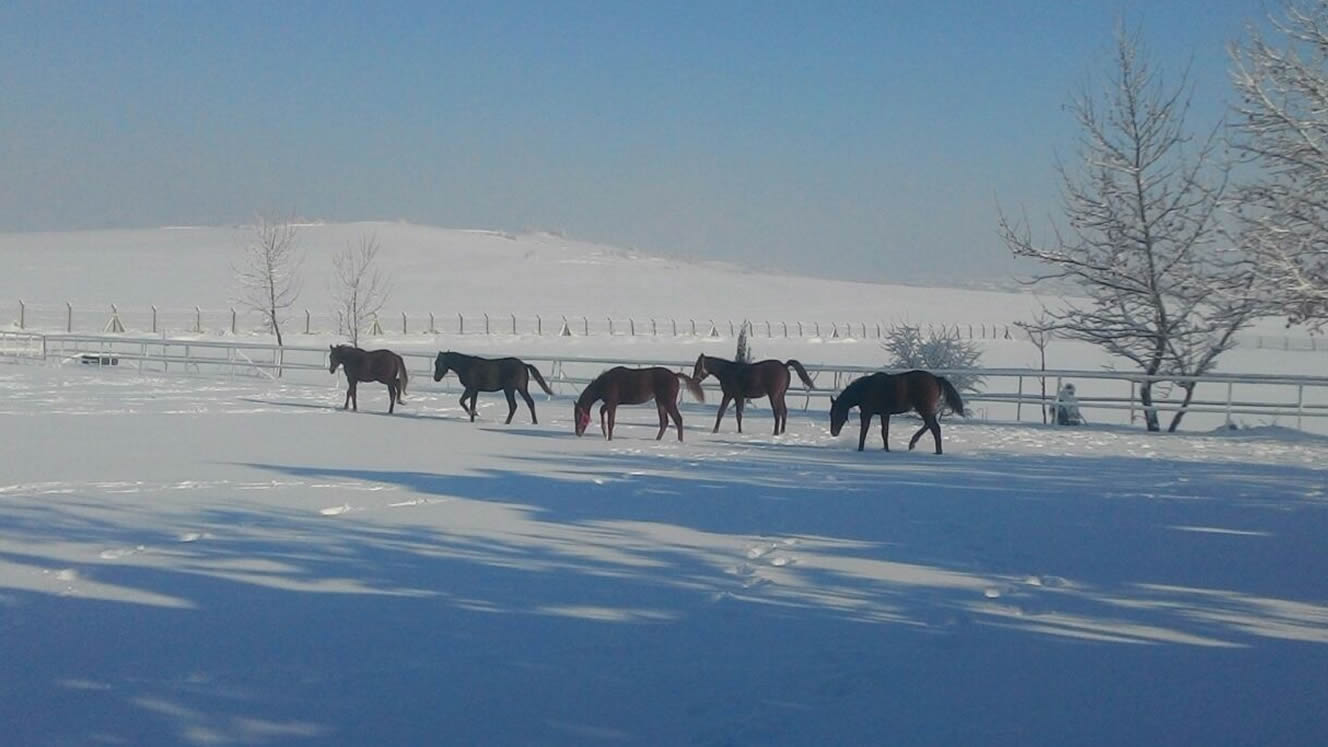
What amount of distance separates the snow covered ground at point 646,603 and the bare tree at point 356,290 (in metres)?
32.3

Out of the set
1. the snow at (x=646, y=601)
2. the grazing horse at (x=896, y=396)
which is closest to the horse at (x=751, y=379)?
the grazing horse at (x=896, y=396)

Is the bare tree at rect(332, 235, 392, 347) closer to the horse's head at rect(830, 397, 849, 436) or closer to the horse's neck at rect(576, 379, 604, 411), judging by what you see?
the horse's neck at rect(576, 379, 604, 411)

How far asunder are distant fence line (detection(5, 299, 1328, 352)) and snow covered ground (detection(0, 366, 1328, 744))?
36324mm

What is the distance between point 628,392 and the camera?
17609 mm

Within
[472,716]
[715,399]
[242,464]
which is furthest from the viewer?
[715,399]

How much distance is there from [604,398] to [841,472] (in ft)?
15.5

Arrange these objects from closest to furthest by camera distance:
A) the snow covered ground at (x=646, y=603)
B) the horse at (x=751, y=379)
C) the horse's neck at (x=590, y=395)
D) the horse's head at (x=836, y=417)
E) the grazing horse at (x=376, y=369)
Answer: the snow covered ground at (x=646, y=603), the horse's head at (x=836, y=417), the horse's neck at (x=590, y=395), the horse at (x=751, y=379), the grazing horse at (x=376, y=369)

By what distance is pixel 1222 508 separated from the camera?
11.4 meters

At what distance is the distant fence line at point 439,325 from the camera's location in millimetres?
54562

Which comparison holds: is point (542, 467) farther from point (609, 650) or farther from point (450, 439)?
point (609, 650)

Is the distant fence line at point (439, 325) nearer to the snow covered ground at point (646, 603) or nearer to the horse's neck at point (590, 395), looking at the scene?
the horse's neck at point (590, 395)

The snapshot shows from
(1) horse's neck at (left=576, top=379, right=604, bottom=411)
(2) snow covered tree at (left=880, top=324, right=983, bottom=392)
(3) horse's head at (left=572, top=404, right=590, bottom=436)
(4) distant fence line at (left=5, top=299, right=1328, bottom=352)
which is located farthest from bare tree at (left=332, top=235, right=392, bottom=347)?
(1) horse's neck at (left=576, top=379, right=604, bottom=411)

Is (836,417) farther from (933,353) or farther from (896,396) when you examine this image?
(933,353)

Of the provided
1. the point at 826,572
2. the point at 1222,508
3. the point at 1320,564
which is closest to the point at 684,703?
the point at 826,572
